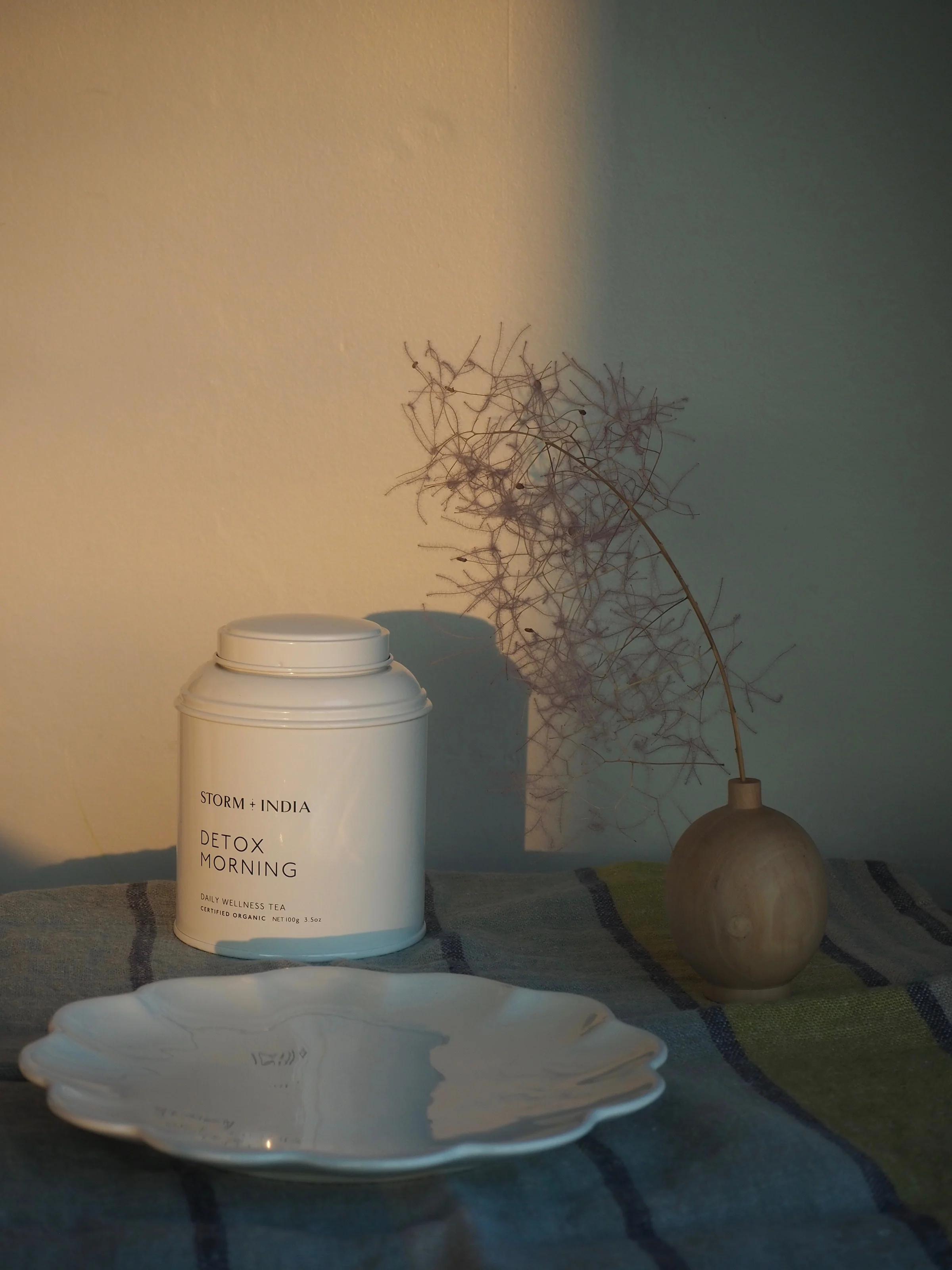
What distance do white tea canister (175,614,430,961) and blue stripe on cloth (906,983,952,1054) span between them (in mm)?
313

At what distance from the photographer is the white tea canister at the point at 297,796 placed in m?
0.74

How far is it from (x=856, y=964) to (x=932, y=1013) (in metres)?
0.11

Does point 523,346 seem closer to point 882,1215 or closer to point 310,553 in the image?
point 310,553

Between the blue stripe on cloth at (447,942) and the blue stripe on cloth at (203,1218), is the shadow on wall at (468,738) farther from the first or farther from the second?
the blue stripe on cloth at (203,1218)

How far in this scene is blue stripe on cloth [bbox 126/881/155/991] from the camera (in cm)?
74

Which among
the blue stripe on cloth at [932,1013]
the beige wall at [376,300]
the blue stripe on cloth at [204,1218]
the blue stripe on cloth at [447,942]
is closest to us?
the blue stripe on cloth at [204,1218]

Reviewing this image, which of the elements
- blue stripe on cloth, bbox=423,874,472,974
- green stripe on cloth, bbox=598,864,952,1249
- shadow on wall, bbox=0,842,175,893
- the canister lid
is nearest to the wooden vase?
green stripe on cloth, bbox=598,864,952,1249

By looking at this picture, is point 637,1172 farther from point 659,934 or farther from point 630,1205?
point 659,934

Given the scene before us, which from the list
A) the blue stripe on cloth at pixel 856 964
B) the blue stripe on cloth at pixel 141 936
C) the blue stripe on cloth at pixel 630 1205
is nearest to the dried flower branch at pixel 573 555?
the blue stripe on cloth at pixel 856 964

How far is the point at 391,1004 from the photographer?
24.9 inches

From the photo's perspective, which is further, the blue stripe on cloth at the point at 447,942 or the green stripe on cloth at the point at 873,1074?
the blue stripe on cloth at the point at 447,942

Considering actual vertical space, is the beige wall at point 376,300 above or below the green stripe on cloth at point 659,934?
above

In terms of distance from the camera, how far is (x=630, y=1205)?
18.9 inches

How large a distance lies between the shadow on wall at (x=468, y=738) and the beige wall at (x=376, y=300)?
5 centimetres
